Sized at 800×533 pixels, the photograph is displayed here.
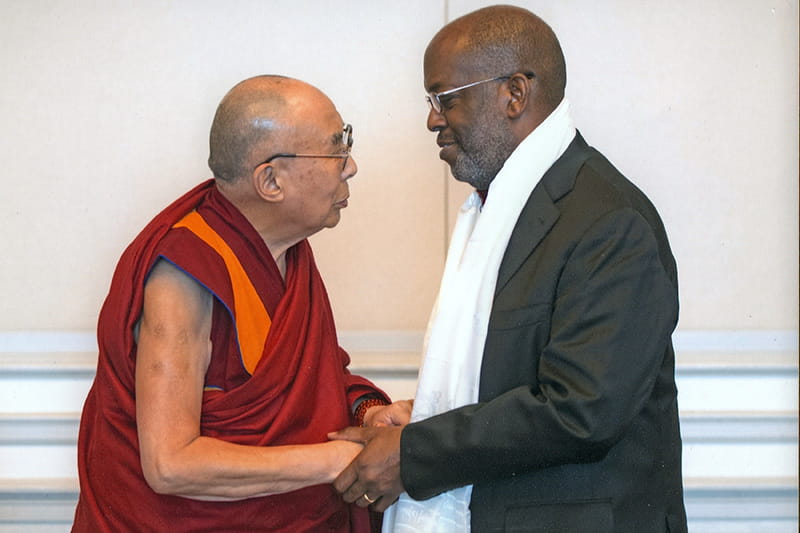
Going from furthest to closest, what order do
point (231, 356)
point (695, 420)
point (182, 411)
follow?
point (695, 420)
point (231, 356)
point (182, 411)

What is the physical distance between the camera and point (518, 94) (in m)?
2.02

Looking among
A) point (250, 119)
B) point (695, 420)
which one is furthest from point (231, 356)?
point (695, 420)

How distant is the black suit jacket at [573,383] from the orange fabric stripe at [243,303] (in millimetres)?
390

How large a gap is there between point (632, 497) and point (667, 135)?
62.3 inches

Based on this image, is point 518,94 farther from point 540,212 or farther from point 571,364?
point 571,364

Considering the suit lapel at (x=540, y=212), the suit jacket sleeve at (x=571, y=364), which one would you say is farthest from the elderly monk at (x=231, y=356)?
the suit lapel at (x=540, y=212)

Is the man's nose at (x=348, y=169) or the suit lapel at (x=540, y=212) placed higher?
the man's nose at (x=348, y=169)

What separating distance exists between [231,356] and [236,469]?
242mm

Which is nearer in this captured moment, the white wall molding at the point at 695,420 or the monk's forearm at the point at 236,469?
the monk's forearm at the point at 236,469

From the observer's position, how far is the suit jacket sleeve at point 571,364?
5.77ft

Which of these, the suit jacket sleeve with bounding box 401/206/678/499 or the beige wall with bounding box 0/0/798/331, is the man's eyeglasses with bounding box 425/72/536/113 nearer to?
the suit jacket sleeve with bounding box 401/206/678/499

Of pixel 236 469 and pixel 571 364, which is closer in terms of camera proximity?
pixel 571 364

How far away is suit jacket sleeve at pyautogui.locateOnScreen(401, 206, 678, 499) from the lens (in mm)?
1760

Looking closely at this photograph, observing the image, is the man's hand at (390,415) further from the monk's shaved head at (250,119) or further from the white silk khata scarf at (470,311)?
the monk's shaved head at (250,119)
